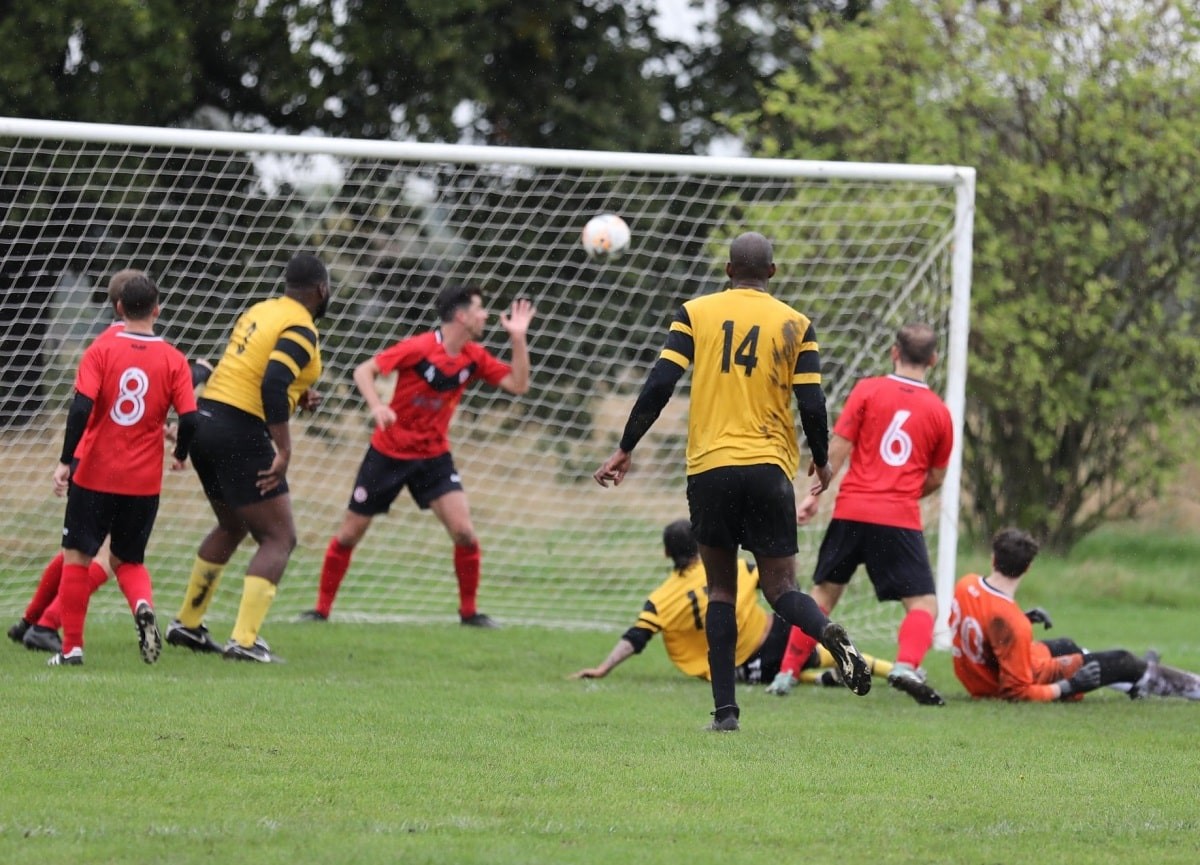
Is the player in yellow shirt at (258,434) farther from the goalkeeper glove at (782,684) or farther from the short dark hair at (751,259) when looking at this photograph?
the short dark hair at (751,259)

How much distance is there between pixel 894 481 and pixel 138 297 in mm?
3701

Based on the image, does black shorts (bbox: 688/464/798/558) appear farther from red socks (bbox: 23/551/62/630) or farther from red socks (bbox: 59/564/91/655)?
red socks (bbox: 23/551/62/630)

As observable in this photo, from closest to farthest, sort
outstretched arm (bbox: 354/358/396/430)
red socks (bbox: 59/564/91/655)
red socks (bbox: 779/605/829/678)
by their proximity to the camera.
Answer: red socks (bbox: 59/564/91/655) < red socks (bbox: 779/605/829/678) < outstretched arm (bbox: 354/358/396/430)

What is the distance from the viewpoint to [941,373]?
11836 mm

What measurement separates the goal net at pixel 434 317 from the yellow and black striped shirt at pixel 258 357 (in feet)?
5.95

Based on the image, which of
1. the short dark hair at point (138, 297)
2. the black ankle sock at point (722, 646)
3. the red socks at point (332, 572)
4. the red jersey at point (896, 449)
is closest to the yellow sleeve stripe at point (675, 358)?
the black ankle sock at point (722, 646)

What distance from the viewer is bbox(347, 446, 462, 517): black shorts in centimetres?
1018

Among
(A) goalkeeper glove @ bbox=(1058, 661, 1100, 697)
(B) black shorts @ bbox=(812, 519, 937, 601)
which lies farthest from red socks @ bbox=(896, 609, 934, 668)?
(A) goalkeeper glove @ bbox=(1058, 661, 1100, 697)

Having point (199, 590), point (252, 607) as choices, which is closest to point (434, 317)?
point (199, 590)

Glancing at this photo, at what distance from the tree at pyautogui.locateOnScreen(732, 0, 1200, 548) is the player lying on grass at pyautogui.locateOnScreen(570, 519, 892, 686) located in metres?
6.00

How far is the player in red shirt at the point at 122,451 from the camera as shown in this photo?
7.60 meters

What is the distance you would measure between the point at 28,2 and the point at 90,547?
37.7 feet

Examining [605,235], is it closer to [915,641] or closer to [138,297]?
[138,297]

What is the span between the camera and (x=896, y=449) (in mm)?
7863
